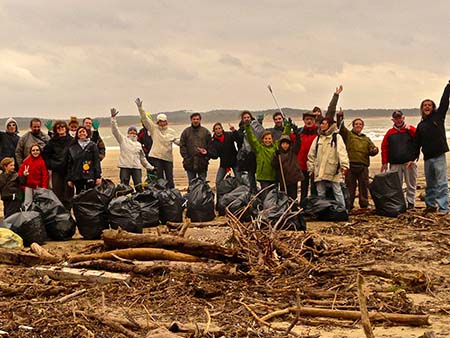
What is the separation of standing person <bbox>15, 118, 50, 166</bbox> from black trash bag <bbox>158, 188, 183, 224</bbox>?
76.1 inches

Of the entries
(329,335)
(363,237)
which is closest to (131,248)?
(329,335)

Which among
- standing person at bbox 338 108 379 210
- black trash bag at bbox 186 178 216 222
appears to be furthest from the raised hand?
standing person at bbox 338 108 379 210

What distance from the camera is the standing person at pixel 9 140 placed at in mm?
9102

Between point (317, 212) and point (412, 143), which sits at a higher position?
point (412, 143)

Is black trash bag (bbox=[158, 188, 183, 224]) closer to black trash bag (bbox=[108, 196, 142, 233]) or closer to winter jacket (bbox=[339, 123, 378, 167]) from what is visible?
black trash bag (bbox=[108, 196, 142, 233])

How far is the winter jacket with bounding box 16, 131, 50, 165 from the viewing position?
342 inches

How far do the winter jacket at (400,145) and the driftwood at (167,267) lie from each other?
4841 millimetres

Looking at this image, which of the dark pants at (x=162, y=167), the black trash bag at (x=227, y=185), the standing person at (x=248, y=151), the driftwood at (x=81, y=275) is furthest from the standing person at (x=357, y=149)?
the driftwood at (x=81, y=275)

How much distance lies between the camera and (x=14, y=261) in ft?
19.5

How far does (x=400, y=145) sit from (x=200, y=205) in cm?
314

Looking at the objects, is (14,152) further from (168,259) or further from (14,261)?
(168,259)

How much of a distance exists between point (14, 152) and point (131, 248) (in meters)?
4.26

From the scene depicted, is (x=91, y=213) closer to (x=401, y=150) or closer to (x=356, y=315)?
(x=356, y=315)

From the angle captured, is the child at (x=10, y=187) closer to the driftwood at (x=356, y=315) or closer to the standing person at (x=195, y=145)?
the standing person at (x=195, y=145)
